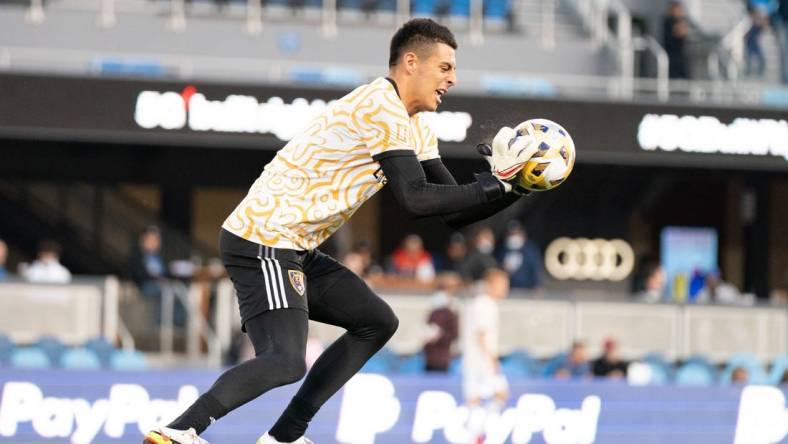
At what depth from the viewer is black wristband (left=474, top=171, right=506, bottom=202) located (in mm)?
6191

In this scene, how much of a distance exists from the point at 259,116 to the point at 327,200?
12.5 m

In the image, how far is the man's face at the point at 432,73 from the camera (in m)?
6.38

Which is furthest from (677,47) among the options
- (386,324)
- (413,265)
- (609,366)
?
(386,324)

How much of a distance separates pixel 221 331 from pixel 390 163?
428 inches

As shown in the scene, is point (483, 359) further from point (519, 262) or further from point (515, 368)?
point (519, 262)

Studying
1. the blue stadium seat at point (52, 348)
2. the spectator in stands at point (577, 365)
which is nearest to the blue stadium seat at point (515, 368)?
the spectator in stands at point (577, 365)

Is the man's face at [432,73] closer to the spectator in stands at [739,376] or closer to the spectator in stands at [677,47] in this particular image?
the spectator in stands at [739,376]

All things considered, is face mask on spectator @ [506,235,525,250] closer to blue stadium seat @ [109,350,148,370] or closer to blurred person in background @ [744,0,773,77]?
blurred person in background @ [744,0,773,77]

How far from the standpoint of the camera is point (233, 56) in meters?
21.9

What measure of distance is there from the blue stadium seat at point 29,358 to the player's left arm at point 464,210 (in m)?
8.36

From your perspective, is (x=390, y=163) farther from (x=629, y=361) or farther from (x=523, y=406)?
(x=629, y=361)

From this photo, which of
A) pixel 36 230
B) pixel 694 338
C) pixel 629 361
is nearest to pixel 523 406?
pixel 629 361

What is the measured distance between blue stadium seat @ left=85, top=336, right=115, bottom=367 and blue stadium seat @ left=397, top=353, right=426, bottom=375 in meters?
3.12

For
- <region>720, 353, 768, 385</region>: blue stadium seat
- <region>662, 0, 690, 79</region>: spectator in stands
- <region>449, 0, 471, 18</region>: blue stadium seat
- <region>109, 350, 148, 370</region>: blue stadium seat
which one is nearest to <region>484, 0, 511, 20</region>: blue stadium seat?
<region>449, 0, 471, 18</region>: blue stadium seat
